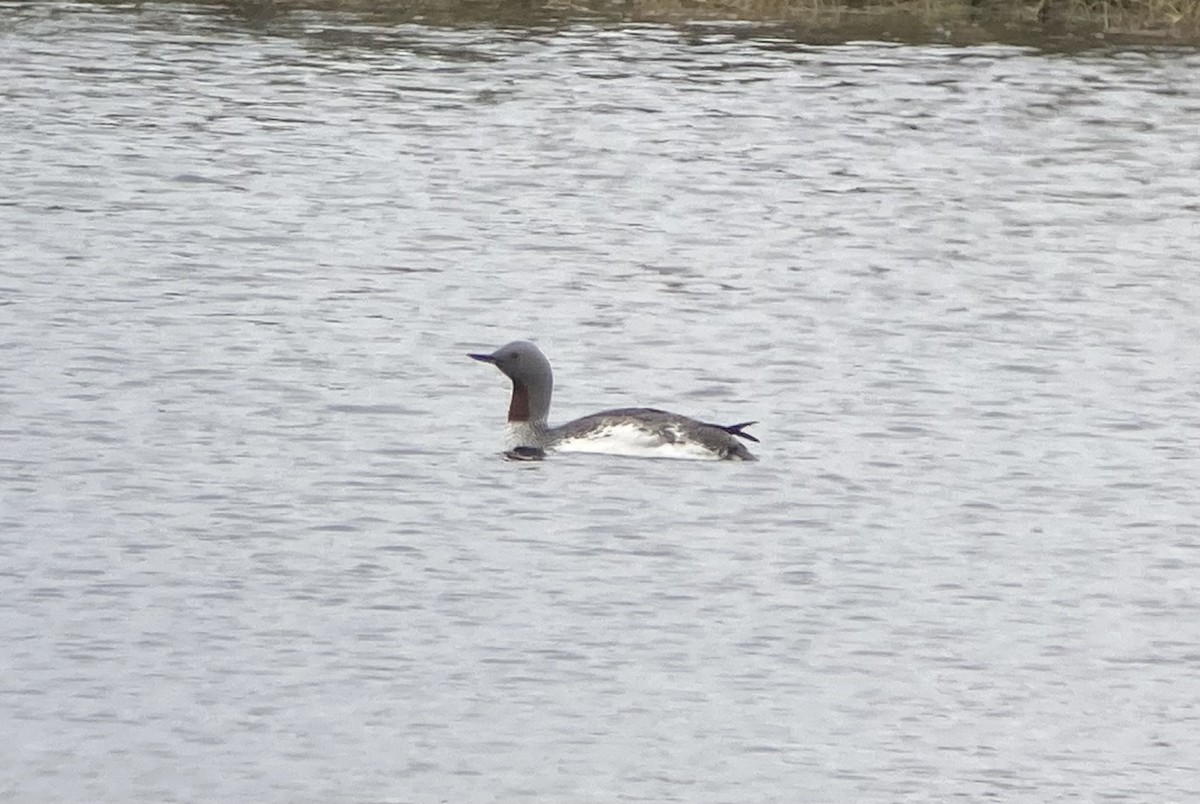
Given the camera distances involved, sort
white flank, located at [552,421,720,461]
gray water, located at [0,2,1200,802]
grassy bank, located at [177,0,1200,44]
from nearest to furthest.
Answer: gray water, located at [0,2,1200,802], white flank, located at [552,421,720,461], grassy bank, located at [177,0,1200,44]

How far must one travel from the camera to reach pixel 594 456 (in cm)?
1392

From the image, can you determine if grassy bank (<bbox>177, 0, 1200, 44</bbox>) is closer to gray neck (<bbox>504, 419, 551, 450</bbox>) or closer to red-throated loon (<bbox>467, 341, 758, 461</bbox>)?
red-throated loon (<bbox>467, 341, 758, 461</bbox>)

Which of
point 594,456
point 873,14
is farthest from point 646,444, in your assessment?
point 873,14

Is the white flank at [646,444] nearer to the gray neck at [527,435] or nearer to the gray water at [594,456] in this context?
the gray water at [594,456]

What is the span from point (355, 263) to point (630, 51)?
10989 millimetres

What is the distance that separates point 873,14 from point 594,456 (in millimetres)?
18978

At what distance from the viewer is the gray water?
9.43 meters

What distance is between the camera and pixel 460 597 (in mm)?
10992

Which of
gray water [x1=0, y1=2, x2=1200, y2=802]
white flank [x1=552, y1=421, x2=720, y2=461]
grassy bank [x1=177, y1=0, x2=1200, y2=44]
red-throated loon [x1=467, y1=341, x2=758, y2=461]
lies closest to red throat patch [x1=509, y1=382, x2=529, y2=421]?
red-throated loon [x1=467, y1=341, x2=758, y2=461]

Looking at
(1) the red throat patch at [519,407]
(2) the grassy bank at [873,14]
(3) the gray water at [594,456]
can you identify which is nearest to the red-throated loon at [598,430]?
(1) the red throat patch at [519,407]

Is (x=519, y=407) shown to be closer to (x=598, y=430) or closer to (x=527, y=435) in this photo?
(x=527, y=435)

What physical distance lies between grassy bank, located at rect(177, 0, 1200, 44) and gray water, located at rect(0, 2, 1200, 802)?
10.4ft

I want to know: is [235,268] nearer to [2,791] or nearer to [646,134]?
[646,134]

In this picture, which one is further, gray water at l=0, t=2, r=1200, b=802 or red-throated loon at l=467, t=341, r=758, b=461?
red-throated loon at l=467, t=341, r=758, b=461
